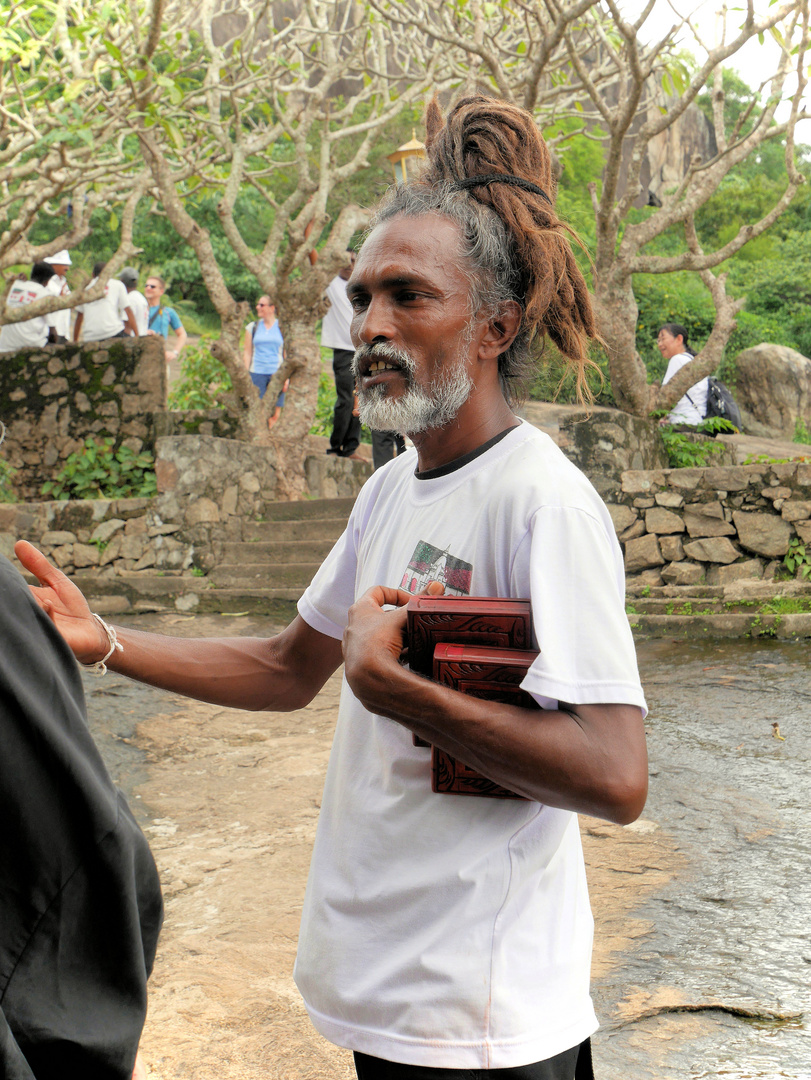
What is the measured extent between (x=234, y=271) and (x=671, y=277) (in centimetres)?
976

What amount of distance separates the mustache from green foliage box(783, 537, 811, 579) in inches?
262

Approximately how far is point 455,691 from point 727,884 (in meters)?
2.63

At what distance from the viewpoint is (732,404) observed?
9.73 meters

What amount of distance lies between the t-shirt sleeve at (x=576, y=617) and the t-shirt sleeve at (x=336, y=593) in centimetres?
55

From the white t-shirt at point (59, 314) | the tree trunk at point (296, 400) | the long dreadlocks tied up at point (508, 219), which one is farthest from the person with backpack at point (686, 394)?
the long dreadlocks tied up at point (508, 219)

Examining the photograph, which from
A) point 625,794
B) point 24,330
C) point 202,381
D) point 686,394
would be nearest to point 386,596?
point 625,794

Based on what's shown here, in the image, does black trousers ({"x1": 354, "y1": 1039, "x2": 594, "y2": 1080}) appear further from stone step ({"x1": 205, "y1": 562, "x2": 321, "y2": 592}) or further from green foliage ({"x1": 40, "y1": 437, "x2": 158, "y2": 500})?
green foliage ({"x1": 40, "y1": 437, "x2": 158, "y2": 500})

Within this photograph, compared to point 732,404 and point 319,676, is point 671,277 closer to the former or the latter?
point 732,404

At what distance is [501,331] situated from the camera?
1.66 metres

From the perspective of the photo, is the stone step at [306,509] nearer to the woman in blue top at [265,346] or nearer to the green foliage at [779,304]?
the woman in blue top at [265,346]

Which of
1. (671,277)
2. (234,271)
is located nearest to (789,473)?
(671,277)

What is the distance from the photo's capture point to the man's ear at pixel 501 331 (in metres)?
1.64

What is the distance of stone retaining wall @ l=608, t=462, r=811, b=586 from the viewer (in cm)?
762

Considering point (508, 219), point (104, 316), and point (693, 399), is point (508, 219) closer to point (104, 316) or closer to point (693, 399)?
point (693, 399)
